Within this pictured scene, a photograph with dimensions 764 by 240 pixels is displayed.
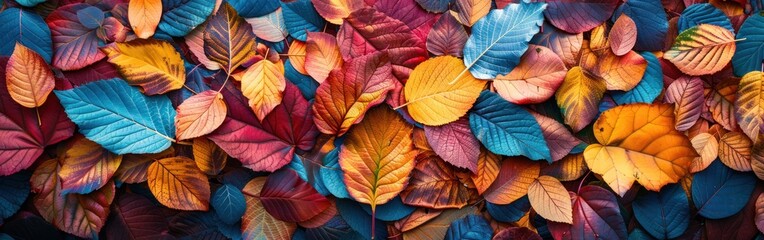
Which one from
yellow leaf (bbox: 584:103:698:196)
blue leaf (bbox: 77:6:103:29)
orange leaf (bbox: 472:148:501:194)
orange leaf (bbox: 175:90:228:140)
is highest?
blue leaf (bbox: 77:6:103:29)

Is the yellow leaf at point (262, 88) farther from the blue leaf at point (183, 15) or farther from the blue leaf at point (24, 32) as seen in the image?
the blue leaf at point (24, 32)

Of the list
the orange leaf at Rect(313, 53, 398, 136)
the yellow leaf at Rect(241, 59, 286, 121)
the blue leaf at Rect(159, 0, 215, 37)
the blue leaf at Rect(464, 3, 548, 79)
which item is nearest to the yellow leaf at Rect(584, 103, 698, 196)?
the blue leaf at Rect(464, 3, 548, 79)

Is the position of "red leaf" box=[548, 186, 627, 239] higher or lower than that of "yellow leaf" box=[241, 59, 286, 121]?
lower

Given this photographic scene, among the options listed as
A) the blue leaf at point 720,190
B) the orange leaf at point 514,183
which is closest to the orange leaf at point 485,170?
the orange leaf at point 514,183

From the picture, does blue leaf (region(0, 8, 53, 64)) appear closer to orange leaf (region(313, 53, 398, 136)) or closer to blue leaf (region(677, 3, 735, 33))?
orange leaf (region(313, 53, 398, 136))

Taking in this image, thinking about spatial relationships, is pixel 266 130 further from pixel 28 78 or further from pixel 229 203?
pixel 28 78

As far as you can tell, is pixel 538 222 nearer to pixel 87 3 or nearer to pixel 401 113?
pixel 401 113
